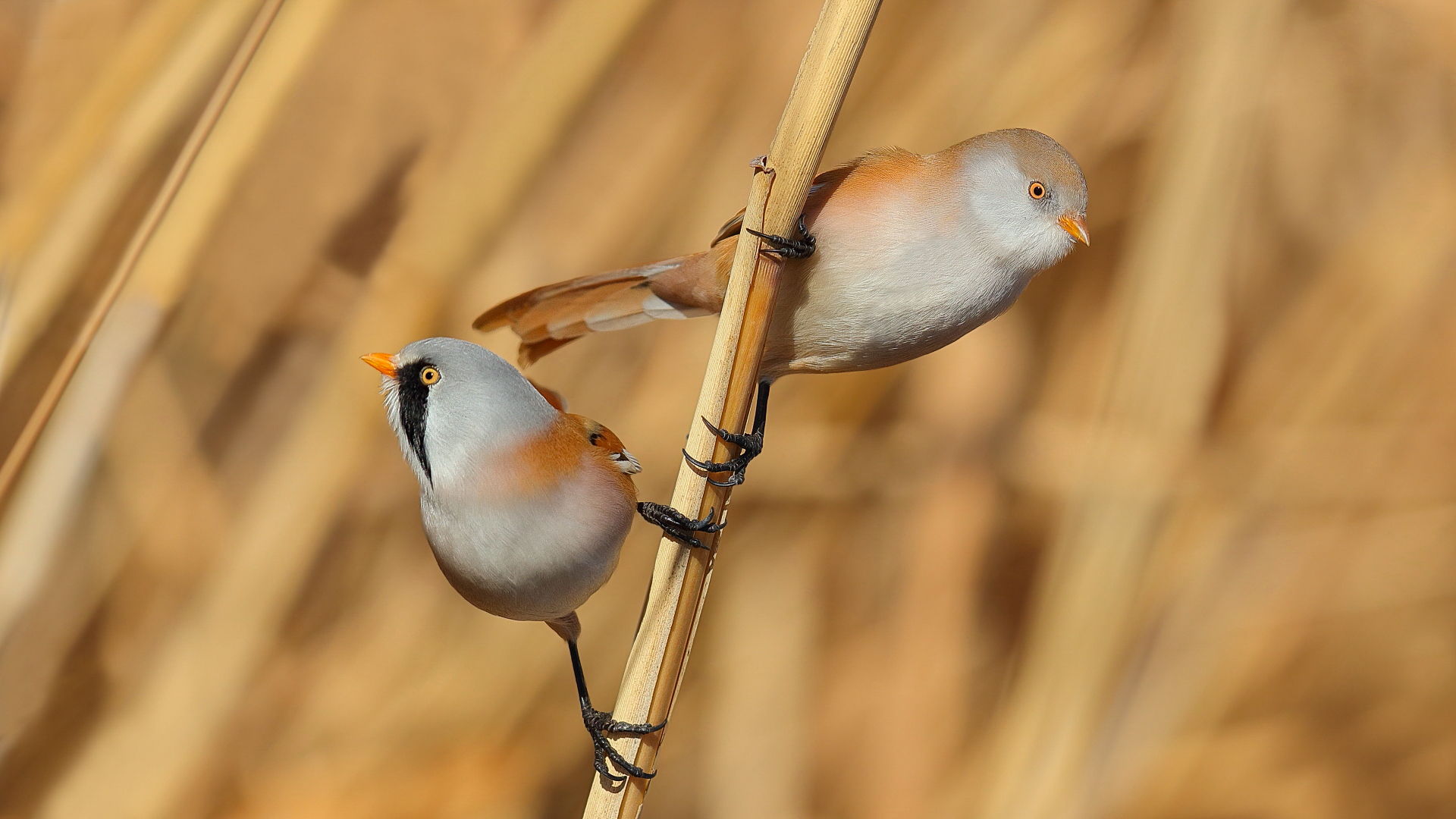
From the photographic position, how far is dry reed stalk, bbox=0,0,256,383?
94cm

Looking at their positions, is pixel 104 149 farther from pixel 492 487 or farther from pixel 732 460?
pixel 732 460

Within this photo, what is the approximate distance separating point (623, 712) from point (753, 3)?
1.32 meters

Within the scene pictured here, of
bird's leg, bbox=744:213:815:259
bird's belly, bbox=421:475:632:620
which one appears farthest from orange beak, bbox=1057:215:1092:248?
bird's belly, bbox=421:475:632:620

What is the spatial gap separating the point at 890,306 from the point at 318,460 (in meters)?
0.70

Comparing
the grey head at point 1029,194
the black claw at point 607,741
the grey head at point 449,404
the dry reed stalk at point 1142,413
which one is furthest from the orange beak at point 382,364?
the dry reed stalk at point 1142,413

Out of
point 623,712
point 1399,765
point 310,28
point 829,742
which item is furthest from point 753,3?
point 1399,765

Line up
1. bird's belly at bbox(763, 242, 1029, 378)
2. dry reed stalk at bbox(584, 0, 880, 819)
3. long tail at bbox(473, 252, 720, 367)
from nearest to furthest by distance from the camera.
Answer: dry reed stalk at bbox(584, 0, 880, 819) < bird's belly at bbox(763, 242, 1029, 378) < long tail at bbox(473, 252, 720, 367)

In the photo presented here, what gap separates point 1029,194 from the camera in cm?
77

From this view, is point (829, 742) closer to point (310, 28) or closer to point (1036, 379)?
point (1036, 379)

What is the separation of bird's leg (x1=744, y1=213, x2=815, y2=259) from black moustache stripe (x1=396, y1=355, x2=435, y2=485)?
24 cm

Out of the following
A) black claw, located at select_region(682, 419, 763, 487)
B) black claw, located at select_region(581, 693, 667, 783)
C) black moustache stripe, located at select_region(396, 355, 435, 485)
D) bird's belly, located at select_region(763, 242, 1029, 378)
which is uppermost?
bird's belly, located at select_region(763, 242, 1029, 378)

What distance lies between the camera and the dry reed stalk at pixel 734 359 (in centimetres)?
60

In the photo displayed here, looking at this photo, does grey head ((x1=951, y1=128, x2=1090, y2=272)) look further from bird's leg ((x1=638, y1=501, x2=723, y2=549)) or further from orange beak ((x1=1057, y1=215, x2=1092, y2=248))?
bird's leg ((x1=638, y1=501, x2=723, y2=549))

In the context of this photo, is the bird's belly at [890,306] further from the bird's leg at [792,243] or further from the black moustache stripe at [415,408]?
the black moustache stripe at [415,408]
